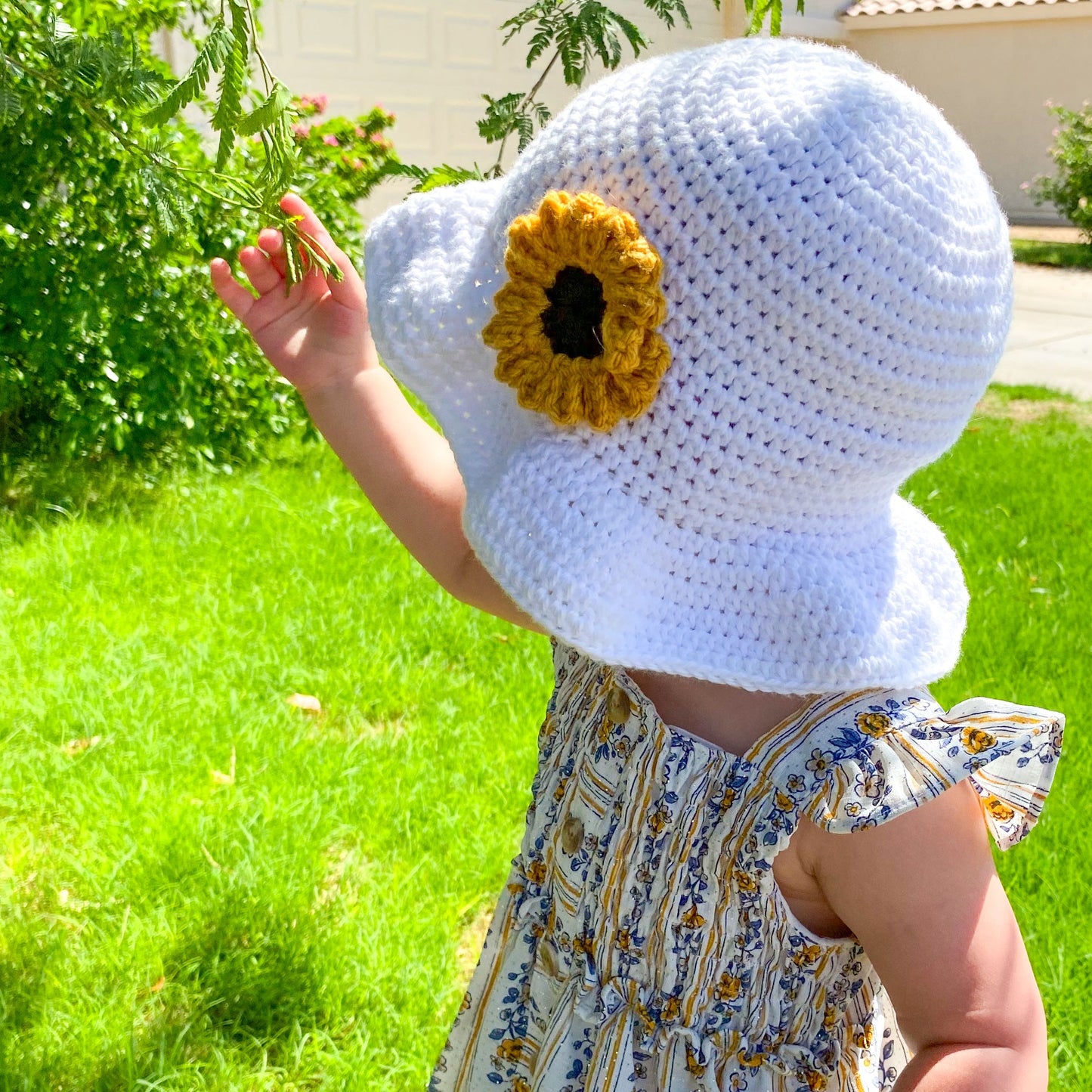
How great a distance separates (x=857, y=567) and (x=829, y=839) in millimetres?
243

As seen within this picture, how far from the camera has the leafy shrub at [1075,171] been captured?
12539 millimetres

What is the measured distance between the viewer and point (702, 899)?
1.08 m

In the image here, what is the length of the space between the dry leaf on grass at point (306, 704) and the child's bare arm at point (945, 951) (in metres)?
1.87

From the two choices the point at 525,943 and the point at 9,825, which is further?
the point at 9,825

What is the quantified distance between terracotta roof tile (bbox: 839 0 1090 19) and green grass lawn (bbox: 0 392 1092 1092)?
13.6 m

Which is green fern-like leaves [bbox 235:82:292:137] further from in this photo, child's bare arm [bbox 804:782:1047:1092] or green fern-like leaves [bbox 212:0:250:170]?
child's bare arm [bbox 804:782:1047:1092]

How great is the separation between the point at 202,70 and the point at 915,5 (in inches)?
660

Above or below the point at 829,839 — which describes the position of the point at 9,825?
below

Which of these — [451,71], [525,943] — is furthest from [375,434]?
[451,71]

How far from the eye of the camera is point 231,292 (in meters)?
1.31

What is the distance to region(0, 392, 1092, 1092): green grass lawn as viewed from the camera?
1.82 metres

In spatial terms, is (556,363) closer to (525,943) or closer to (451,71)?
(525,943)

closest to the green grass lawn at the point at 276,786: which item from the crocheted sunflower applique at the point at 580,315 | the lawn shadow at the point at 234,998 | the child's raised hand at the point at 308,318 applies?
the lawn shadow at the point at 234,998

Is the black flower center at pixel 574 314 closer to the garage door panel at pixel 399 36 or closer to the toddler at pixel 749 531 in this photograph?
the toddler at pixel 749 531
